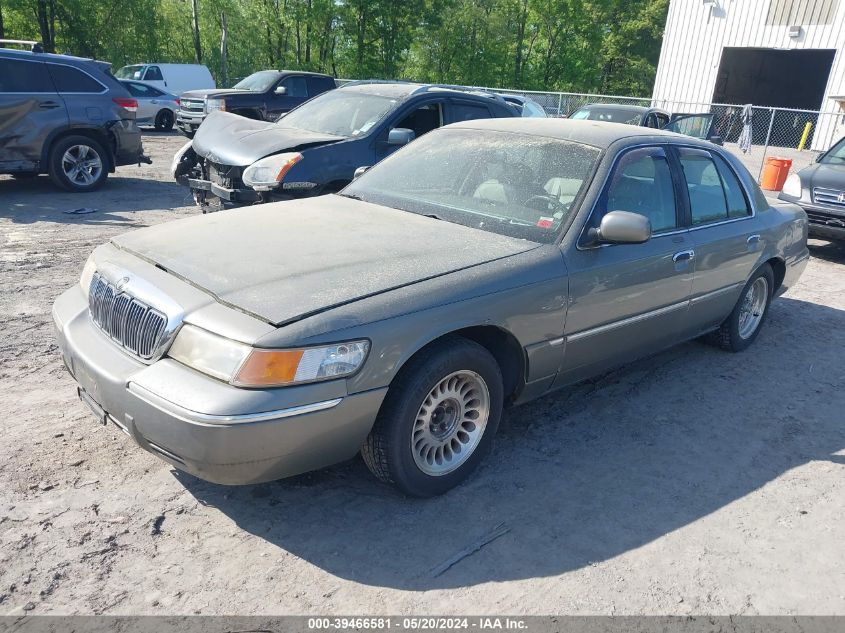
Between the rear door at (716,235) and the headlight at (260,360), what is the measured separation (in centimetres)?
275

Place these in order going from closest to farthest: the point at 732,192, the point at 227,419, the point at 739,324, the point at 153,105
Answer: the point at 227,419, the point at 732,192, the point at 739,324, the point at 153,105

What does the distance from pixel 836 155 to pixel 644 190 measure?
7443mm

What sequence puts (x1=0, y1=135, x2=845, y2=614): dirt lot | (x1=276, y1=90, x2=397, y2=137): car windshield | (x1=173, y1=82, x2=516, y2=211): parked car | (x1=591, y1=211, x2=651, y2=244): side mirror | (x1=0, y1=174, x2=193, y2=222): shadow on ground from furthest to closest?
(x1=0, y1=174, x2=193, y2=222): shadow on ground → (x1=276, y1=90, x2=397, y2=137): car windshield → (x1=173, y1=82, x2=516, y2=211): parked car → (x1=591, y1=211, x2=651, y2=244): side mirror → (x1=0, y1=135, x2=845, y2=614): dirt lot

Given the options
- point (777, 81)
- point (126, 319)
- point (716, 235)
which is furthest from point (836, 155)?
point (777, 81)

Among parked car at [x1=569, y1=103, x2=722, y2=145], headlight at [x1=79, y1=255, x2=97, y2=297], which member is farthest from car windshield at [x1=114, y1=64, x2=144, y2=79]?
headlight at [x1=79, y1=255, x2=97, y2=297]

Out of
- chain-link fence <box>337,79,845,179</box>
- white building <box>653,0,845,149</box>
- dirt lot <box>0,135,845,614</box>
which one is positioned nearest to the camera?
dirt lot <box>0,135,845,614</box>

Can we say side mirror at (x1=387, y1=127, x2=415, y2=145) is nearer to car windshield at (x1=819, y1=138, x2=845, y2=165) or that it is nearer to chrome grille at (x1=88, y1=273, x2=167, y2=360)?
chrome grille at (x1=88, y1=273, x2=167, y2=360)

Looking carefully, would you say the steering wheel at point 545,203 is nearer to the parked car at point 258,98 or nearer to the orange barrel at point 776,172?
the parked car at point 258,98

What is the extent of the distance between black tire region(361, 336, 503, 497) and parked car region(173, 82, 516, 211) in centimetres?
419

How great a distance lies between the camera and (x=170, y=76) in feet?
78.7

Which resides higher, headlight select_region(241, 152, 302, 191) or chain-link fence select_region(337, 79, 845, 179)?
headlight select_region(241, 152, 302, 191)

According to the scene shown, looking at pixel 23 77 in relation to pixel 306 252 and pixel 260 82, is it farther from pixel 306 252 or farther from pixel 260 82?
pixel 260 82

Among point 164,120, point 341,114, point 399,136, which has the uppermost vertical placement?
point 341,114

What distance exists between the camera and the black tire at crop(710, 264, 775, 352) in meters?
Result: 5.33
